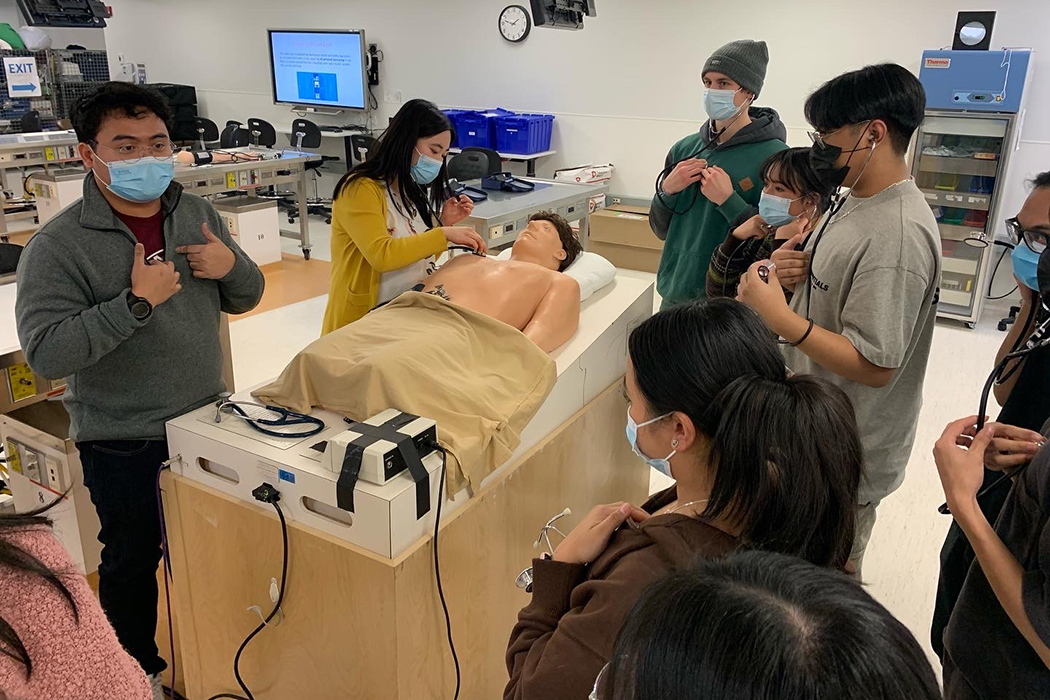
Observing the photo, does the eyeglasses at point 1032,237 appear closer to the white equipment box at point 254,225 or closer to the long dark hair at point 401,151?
the long dark hair at point 401,151

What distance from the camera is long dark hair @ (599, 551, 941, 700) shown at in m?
0.53

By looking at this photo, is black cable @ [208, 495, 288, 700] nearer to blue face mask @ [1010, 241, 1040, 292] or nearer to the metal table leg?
blue face mask @ [1010, 241, 1040, 292]

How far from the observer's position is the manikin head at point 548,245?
8.20ft

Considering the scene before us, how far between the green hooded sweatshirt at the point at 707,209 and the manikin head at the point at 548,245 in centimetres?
30

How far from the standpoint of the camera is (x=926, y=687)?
1.82 feet

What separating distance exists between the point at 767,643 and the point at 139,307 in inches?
52.1

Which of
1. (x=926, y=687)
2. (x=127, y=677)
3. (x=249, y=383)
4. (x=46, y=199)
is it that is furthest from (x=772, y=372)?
(x=46, y=199)

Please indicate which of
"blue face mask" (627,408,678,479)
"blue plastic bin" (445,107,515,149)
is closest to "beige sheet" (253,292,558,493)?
"blue face mask" (627,408,678,479)

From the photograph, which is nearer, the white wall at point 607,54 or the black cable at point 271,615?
the black cable at point 271,615

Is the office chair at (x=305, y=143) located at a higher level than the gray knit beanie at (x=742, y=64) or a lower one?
lower

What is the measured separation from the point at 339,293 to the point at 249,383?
1.85m

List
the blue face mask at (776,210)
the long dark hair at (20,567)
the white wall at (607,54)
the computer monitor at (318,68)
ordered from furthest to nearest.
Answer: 1. the computer monitor at (318,68)
2. the white wall at (607,54)
3. the blue face mask at (776,210)
4. the long dark hair at (20,567)

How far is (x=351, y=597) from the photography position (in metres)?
1.52

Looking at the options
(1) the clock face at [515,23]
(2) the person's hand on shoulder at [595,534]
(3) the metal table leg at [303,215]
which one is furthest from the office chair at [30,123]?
(2) the person's hand on shoulder at [595,534]
